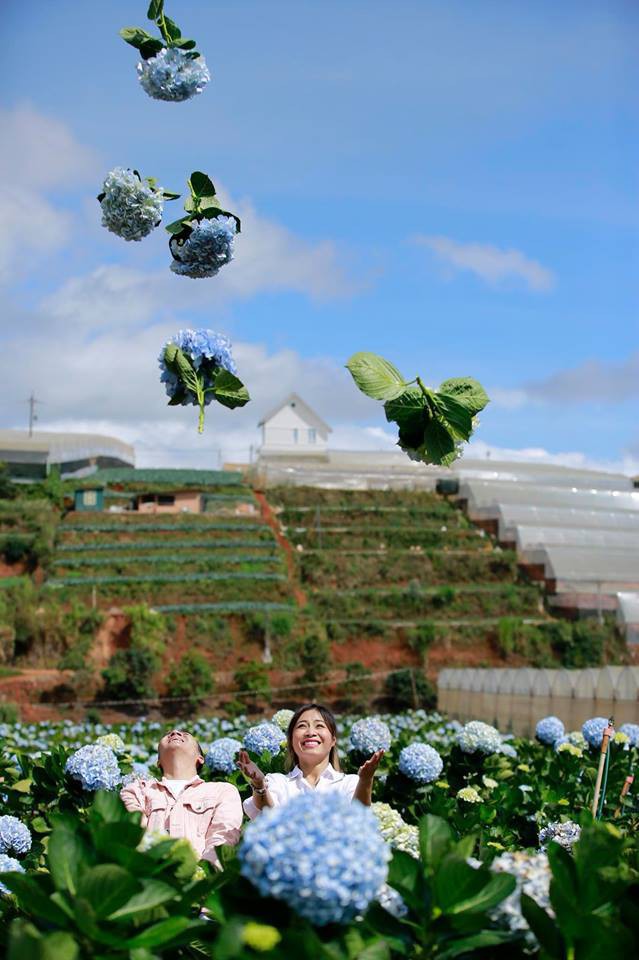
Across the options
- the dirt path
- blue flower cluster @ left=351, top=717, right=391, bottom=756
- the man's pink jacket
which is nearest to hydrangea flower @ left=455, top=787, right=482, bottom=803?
blue flower cluster @ left=351, top=717, right=391, bottom=756

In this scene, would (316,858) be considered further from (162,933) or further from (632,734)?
(632,734)

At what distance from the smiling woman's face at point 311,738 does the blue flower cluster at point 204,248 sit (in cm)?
144

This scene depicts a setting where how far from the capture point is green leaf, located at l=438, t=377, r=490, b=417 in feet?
6.02

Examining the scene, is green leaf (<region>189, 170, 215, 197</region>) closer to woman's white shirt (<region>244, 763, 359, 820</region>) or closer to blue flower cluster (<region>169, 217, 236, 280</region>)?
blue flower cluster (<region>169, 217, 236, 280</region>)

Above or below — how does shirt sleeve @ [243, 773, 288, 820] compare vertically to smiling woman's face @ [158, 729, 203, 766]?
below

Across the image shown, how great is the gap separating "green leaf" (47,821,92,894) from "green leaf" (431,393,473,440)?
909 mm

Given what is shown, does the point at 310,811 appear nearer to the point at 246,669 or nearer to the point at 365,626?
the point at 246,669

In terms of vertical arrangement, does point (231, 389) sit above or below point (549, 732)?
above

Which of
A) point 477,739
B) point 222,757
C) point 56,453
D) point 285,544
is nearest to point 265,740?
point 222,757

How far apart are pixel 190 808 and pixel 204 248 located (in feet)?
5.60

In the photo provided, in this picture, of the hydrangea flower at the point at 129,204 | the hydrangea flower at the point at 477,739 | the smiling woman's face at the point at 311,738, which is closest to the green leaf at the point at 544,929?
the hydrangea flower at the point at 129,204

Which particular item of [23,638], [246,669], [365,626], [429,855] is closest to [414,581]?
[365,626]

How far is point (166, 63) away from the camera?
6.64 feet

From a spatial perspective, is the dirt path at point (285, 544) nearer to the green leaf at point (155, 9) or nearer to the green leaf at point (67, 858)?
the green leaf at point (155, 9)
